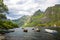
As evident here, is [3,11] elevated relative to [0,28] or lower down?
elevated

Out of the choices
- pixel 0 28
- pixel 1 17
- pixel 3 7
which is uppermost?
pixel 3 7

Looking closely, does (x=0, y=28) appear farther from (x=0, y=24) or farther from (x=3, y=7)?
(x=3, y=7)

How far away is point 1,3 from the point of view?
124 m

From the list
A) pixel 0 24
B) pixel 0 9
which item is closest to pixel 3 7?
pixel 0 9

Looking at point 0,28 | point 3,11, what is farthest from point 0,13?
point 0,28

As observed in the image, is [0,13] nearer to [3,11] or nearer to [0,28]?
[3,11]

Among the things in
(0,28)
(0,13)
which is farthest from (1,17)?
(0,28)

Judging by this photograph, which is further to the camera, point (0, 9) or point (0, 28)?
point (0, 28)

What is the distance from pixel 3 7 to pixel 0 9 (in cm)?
285

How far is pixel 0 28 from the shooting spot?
445 ft

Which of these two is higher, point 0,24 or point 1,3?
point 1,3

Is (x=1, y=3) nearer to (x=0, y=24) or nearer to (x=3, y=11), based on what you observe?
(x=3, y=11)

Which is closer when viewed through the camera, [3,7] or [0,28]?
[3,7]

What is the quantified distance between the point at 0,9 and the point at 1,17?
679cm
